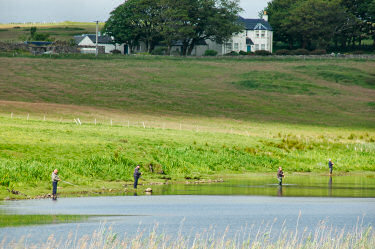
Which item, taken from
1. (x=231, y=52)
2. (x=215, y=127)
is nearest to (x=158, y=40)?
(x=231, y=52)

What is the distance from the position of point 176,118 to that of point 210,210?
64628mm

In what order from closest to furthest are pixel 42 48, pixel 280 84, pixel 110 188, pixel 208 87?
pixel 110 188, pixel 208 87, pixel 280 84, pixel 42 48

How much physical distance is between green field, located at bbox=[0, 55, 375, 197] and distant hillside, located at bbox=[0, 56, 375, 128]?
0.24 m

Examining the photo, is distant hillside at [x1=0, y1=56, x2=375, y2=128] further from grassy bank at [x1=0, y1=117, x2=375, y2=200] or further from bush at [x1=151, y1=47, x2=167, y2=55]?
grassy bank at [x1=0, y1=117, x2=375, y2=200]

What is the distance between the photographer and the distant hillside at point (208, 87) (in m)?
117

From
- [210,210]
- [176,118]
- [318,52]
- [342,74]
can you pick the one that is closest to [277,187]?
[210,210]

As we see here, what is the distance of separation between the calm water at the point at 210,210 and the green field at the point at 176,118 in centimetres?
616

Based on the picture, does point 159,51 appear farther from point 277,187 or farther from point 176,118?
point 277,187

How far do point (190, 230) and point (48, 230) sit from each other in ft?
22.1

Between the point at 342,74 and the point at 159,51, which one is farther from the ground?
the point at 159,51

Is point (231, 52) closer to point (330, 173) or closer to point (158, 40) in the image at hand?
point (158, 40)

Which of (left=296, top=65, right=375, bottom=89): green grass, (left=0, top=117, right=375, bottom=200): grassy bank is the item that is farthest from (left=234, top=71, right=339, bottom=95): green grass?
(left=0, top=117, right=375, bottom=200): grassy bank

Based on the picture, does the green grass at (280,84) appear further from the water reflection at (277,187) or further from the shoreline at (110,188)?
the water reflection at (277,187)

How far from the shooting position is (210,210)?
42.3 metres
